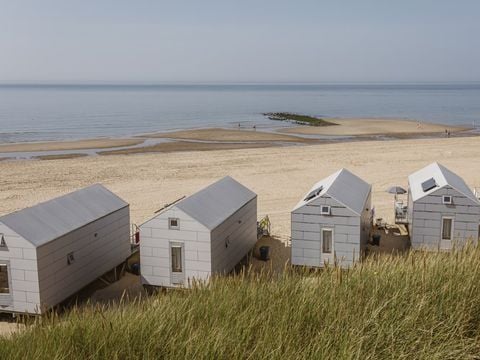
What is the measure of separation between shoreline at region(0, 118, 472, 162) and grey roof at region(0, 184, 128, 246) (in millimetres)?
26932

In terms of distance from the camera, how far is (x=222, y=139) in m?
52.6

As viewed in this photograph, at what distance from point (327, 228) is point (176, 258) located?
4125mm

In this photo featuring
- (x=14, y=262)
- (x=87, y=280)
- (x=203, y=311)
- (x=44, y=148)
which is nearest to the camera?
(x=203, y=311)

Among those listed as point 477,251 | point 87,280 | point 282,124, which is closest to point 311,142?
point 282,124

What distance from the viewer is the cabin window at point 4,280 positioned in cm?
1235

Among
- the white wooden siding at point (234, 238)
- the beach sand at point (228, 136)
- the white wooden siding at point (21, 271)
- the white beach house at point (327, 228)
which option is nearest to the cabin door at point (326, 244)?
the white beach house at point (327, 228)

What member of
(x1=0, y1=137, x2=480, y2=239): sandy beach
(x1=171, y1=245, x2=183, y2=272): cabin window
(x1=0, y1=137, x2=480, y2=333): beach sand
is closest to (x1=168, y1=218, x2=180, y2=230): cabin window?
(x1=171, y1=245, x2=183, y2=272): cabin window

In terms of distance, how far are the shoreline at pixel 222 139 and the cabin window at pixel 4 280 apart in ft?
97.3

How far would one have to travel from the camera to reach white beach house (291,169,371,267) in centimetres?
1427

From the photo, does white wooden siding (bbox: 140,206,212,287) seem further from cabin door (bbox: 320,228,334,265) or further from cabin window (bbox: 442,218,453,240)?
cabin window (bbox: 442,218,453,240)

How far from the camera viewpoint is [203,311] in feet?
19.7

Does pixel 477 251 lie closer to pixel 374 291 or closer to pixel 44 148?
pixel 374 291

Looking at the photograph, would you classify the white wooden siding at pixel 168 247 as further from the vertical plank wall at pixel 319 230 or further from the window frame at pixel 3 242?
the window frame at pixel 3 242

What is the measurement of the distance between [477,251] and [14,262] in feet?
31.9
